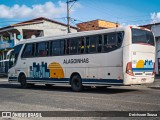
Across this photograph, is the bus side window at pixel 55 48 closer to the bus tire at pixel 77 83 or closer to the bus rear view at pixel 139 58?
the bus tire at pixel 77 83

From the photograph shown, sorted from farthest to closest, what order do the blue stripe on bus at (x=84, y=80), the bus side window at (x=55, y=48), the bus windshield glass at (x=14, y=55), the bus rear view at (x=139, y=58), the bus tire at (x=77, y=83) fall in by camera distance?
the bus windshield glass at (x=14, y=55)
the bus side window at (x=55, y=48)
the bus tire at (x=77, y=83)
the blue stripe on bus at (x=84, y=80)
the bus rear view at (x=139, y=58)

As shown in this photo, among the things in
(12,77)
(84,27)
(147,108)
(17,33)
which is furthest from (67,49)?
(84,27)

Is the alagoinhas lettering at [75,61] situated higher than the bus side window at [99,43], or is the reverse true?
the bus side window at [99,43]

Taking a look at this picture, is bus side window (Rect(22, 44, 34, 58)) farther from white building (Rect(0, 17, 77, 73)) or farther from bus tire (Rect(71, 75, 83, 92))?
white building (Rect(0, 17, 77, 73))

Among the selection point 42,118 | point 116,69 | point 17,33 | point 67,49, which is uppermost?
point 17,33

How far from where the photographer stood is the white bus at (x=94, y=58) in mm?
15031

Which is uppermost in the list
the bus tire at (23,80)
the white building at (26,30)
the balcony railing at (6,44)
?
the white building at (26,30)

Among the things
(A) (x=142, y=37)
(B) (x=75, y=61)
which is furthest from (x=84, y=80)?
(A) (x=142, y=37)

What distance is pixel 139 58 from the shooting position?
15359 mm

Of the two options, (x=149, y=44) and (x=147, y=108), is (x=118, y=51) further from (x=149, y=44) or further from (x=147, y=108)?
A: (x=147, y=108)

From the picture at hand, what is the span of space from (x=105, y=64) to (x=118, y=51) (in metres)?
1.12

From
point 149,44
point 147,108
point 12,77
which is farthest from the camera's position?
point 12,77

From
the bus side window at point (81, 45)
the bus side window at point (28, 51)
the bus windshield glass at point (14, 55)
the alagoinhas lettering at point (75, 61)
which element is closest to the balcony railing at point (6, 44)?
the bus windshield glass at point (14, 55)

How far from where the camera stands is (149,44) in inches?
634
